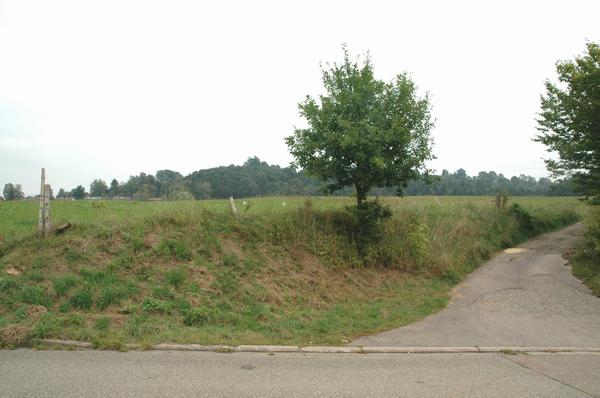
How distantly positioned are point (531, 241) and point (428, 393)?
63.2 feet

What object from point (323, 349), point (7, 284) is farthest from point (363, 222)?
point (7, 284)

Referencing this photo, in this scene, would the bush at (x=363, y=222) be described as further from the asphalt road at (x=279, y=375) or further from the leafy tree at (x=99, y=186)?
the leafy tree at (x=99, y=186)

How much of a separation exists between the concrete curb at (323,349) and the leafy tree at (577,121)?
10.4 metres

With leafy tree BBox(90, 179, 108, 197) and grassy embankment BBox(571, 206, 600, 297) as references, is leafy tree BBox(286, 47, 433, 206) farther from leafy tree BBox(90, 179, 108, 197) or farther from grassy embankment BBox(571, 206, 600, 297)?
leafy tree BBox(90, 179, 108, 197)

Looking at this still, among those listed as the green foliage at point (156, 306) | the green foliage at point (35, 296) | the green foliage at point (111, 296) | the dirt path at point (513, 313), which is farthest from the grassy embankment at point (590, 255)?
the green foliage at point (35, 296)

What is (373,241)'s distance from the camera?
1336cm

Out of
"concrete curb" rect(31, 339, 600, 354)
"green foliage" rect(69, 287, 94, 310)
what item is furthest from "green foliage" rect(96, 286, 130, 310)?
"concrete curb" rect(31, 339, 600, 354)

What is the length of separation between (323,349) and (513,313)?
581 cm

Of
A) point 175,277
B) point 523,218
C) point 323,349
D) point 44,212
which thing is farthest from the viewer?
point 523,218

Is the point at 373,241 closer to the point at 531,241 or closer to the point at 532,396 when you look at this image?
the point at 532,396

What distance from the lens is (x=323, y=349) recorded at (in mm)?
6902

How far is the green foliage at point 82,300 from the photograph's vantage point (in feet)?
25.8

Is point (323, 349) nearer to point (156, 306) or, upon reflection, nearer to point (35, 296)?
point (156, 306)

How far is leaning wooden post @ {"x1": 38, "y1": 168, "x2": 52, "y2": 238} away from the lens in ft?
32.8
